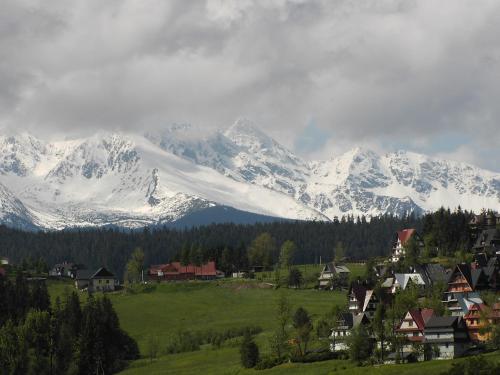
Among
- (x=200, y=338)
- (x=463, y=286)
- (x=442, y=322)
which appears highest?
(x=463, y=286)

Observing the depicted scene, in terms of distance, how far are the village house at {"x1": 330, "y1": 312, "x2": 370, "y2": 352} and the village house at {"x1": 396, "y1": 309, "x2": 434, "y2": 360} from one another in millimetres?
9325

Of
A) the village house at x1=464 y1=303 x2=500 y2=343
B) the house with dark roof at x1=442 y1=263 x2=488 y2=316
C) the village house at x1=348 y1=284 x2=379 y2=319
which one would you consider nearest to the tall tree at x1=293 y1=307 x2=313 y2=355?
the village house at x1=348 y1=284 x2=379 y2=319

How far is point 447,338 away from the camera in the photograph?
142750 mm

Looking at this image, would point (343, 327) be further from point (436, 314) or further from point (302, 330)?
point (436, 314)

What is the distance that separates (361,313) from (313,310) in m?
30.0

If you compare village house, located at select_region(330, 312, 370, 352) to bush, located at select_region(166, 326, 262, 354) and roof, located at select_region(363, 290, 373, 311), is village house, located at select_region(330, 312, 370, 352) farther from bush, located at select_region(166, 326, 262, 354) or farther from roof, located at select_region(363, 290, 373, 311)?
bush, located at select_region(166, 326, 262, 354)

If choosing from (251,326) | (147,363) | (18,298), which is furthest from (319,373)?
(18,298)

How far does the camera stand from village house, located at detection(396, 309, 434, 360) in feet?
478

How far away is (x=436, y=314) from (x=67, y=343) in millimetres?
58618

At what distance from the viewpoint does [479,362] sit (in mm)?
115875

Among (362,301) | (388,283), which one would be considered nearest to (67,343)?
(362,301)

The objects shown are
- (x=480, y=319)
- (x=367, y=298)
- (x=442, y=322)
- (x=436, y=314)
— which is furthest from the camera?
(x=367, y=298)

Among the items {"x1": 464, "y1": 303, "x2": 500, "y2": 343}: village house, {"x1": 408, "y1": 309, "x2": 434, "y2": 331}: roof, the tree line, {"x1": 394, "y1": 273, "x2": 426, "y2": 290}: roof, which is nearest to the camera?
{"x1": 464, "y1": 303, "x2": 500, "y2": 343}: village house

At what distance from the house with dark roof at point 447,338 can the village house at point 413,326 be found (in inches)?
64.9
